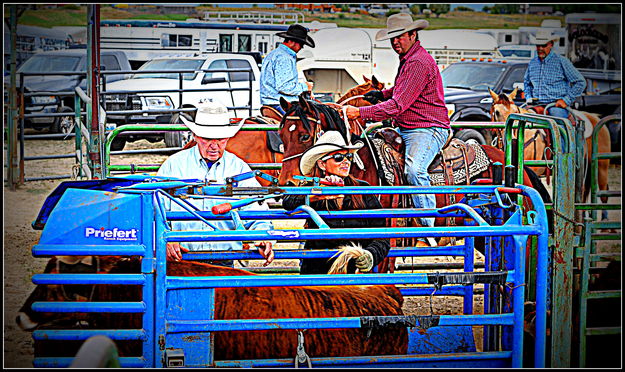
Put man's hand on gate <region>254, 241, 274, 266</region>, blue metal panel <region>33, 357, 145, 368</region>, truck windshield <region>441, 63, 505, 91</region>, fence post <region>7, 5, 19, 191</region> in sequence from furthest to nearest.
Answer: truck windshield <region>441, 63, 505, 91</region>, fence post <region>7, 5, 19, 191</region>, man's hand on gate <region>254, 241, 274, 266</region>, blue metal panel <region>33, 357, 145, 368</region>

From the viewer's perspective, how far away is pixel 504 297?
12.7 feet

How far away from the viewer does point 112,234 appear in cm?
333

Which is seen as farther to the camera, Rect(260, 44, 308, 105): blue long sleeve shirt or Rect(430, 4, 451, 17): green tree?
Rect(430, 4, 451, 17): green tree

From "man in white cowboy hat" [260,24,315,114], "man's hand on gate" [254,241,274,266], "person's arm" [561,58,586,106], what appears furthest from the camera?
"person's arm" [561,58,586,106]

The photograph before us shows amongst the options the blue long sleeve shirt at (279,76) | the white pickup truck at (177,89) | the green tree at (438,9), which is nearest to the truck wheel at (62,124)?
the white pickup truck at (177,89)

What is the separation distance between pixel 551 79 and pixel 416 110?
20.0ft

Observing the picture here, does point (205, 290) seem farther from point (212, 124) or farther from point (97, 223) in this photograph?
point (212, 124)

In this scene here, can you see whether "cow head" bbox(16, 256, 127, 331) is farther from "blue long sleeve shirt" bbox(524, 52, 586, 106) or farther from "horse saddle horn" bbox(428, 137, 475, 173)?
"blue long sleeve shirt" bbox(524, 52, 586, 106)

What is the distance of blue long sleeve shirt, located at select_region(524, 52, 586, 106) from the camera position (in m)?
11.5

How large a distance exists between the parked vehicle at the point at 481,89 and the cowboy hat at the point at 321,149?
24.4 feet

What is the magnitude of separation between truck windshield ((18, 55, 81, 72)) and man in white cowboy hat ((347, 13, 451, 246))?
1068 centimetres

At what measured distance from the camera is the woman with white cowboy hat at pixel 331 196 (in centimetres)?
503

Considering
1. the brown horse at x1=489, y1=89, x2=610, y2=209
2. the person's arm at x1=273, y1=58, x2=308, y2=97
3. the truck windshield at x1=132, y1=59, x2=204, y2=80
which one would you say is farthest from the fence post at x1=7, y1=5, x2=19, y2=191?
the brown horse at x1=489, y1=89, x2=610, y2=209

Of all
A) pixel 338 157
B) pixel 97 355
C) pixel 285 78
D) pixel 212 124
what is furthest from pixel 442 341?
pixel 285 78
